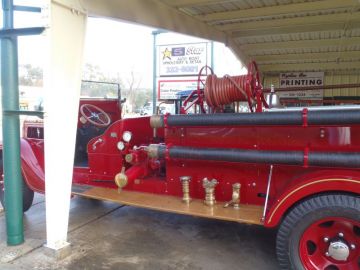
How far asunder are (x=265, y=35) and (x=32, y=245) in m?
5.05

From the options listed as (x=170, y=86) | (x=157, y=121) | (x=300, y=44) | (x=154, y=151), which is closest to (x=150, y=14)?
(x=157, y=121)

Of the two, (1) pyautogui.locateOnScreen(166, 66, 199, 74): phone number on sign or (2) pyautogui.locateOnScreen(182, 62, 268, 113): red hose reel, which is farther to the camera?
(1) pyautogui.locateOnScreen(166, 66, 199, 74): phone number on sign

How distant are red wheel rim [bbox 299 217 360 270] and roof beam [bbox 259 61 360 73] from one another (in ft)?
22.4

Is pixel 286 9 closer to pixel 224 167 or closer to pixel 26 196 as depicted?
pixel 224 167

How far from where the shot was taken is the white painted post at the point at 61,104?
3104 mm

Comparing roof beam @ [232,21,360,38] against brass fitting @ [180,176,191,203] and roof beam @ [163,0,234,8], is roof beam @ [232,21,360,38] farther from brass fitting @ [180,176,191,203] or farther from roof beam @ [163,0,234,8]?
brass fitting @ [180,176,191,203]

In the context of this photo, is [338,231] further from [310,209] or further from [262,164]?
[262,164]

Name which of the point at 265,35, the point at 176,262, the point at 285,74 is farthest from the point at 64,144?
the point at 285,74

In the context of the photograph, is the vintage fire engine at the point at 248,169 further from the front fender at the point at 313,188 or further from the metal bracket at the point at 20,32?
the metal bracket at the point at 20,32

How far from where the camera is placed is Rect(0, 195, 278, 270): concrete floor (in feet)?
11.0

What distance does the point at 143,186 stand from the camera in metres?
4.13

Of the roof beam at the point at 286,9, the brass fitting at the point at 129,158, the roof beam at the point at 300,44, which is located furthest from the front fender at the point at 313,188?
the roof beam at the point at 300,44

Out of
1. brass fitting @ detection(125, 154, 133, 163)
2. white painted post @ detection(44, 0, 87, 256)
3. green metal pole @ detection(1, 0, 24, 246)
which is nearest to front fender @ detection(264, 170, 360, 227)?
brass fitting @ detection(125, 154, 133, 163)

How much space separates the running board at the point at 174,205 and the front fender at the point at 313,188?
0.65 feet
